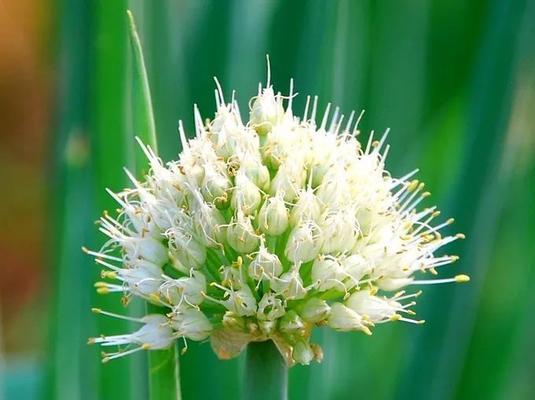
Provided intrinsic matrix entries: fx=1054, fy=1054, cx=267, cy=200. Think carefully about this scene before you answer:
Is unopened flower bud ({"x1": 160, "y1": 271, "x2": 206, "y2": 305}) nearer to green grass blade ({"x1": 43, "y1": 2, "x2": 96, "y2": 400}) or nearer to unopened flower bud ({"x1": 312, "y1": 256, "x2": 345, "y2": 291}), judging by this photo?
unopened flower bud ({"x1": 312, "y1": 256, "x2": 345, "y2": 291})

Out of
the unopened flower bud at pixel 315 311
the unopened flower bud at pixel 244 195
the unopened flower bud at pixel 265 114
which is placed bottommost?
the unopened flower bud at pixel 315 311

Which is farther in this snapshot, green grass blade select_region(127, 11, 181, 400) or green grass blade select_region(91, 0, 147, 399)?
green grass blade select_region(91, 0, 147, 399)

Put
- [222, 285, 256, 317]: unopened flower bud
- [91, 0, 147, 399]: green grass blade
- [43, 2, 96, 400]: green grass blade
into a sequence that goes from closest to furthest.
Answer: [222, 285, 256, 317]: unopened flower bud → [91, 0, 147, 399]: green grass blade → [43, 2, 96, 400]: green grass blade

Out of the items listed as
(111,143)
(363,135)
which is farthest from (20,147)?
(111,143)

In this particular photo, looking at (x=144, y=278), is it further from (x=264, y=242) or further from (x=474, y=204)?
(x=474, y=204)

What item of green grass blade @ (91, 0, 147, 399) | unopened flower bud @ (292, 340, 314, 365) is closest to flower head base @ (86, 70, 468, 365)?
unopened flower bud @ (292, 340, 314, 365)

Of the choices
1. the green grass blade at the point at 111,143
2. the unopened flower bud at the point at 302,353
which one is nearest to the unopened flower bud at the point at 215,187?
the unopened flower bud at the point at 302,353

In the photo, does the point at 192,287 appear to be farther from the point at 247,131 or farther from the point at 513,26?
the point at 513,26

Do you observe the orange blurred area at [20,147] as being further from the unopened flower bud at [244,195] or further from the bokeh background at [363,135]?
the unopened flower bud at [244,195]
